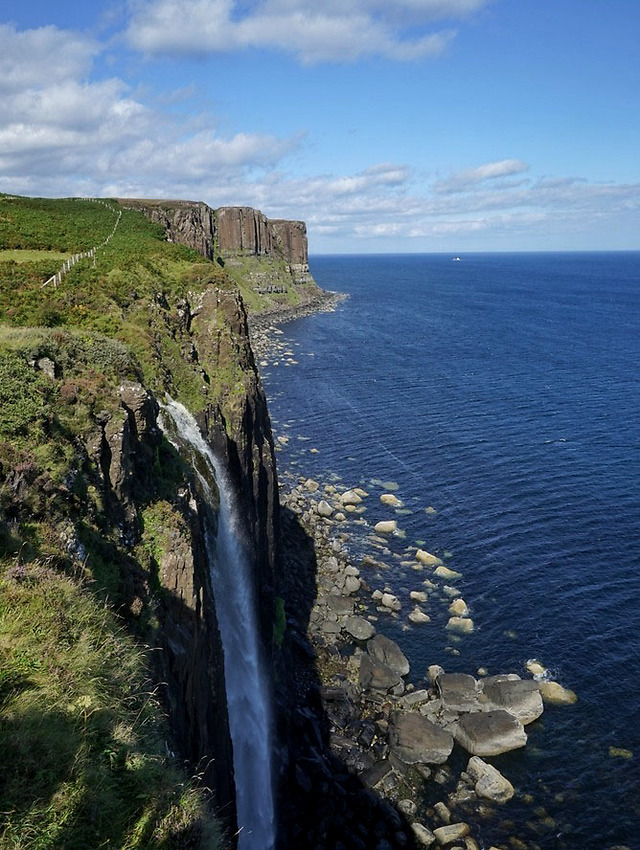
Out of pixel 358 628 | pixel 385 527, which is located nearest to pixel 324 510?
pixel 385 527

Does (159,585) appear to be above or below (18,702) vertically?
below

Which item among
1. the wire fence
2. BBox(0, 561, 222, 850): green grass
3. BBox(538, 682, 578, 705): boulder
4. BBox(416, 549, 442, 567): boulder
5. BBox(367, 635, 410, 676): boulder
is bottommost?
BBox(538, 682, 578, 705): boulder

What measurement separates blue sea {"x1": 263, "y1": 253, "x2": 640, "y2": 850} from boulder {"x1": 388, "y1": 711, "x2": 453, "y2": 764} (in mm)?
3288

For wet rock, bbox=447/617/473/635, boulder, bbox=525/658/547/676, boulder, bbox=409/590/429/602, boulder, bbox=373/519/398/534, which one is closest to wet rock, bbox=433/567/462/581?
boulder, bbox=409/590/429/602

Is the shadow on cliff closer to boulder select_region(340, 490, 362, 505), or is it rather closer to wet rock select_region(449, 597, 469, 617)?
wet rock select_region(449, 597, 469, 617)

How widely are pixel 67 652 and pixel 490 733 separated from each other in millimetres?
30830

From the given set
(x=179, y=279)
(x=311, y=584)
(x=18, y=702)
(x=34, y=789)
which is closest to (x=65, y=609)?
(x=18, y=702)

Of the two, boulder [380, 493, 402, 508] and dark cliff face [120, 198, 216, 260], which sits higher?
dark cliff face [120, 198, 216, 260]

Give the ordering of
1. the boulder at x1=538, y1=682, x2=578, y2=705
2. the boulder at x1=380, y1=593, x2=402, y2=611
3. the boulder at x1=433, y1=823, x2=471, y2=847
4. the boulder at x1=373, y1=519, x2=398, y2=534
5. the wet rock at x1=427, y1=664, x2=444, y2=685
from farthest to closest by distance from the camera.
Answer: the boulder at x1=373, y1=519, x2=398, y2=534
the boulder at x1=380, y1=593, x2=402, y2=611
the wet rock at x1=427, y1=664, x2=444, y2=685
the boulder at x1=538, y1=682, x2=578, y2=705
the boulder at x1=433, y1=823, x2=471, y2=847

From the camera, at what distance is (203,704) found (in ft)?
67.8

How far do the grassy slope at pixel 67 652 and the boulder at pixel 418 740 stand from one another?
22589 millimetres

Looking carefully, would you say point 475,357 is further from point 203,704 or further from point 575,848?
point 203,704

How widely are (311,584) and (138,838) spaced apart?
1549 inches

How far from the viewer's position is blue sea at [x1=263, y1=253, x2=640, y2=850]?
32.9 metres
